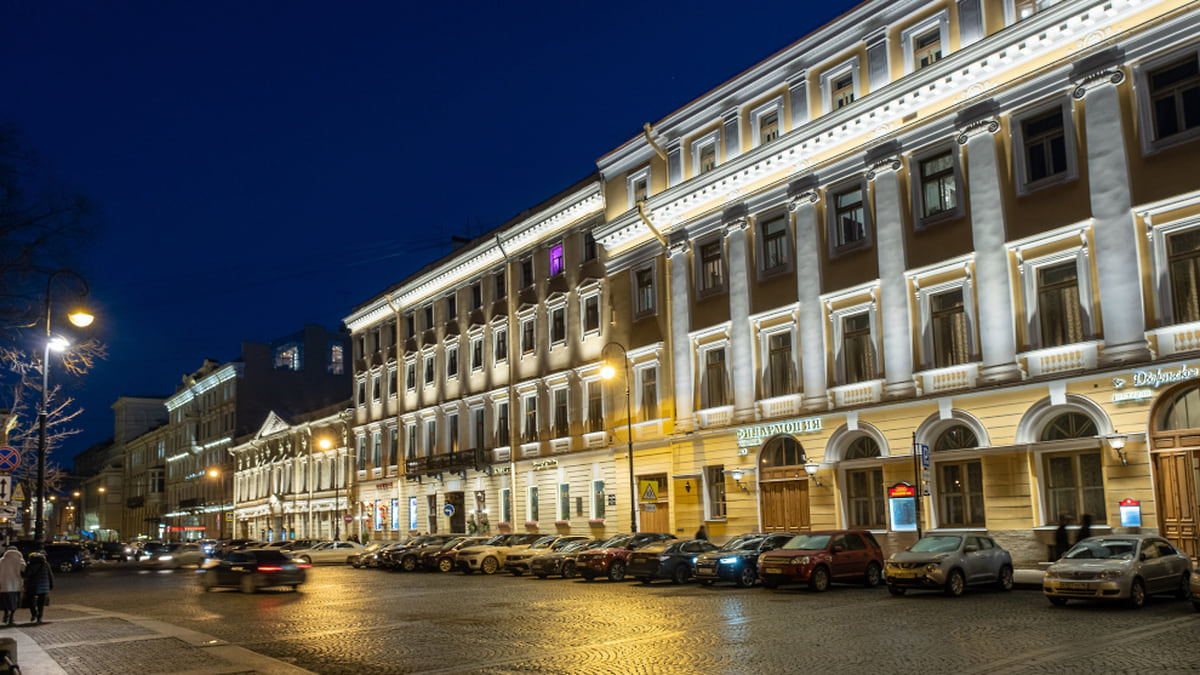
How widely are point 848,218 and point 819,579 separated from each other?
13.2m

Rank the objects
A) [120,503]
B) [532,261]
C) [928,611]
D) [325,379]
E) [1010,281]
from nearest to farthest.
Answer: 1. [928,611]
2. [1010,281]
3. [532,261]
4. [325,379]
5. [120,503]

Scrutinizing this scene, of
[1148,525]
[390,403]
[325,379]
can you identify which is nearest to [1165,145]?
[1148,525]

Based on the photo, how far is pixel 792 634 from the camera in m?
16.2

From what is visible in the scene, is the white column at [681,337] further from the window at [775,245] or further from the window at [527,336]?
the window at [527,336]

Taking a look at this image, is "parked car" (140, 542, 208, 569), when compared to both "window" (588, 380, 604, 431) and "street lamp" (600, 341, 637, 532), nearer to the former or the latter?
"window" (588, 380, 604, 431)

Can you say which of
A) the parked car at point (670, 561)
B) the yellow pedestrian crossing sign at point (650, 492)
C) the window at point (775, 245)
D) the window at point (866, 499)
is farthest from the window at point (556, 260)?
the parked car at point (670, 561)

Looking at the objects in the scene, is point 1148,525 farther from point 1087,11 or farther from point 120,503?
point 120,503

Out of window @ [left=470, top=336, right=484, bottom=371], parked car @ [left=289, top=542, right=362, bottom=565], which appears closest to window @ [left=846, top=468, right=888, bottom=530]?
window @ [left=470, top=336, right=484, bottom=371]

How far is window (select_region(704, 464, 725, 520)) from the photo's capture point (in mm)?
37750

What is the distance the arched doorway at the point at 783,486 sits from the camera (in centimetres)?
3422

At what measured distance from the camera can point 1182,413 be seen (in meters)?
24.4

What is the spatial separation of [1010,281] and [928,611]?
39.7ft

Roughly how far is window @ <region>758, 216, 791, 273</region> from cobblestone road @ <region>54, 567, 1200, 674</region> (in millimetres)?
12591

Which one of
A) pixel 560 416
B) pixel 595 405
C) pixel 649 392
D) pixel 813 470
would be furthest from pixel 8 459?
pixel 560 416
